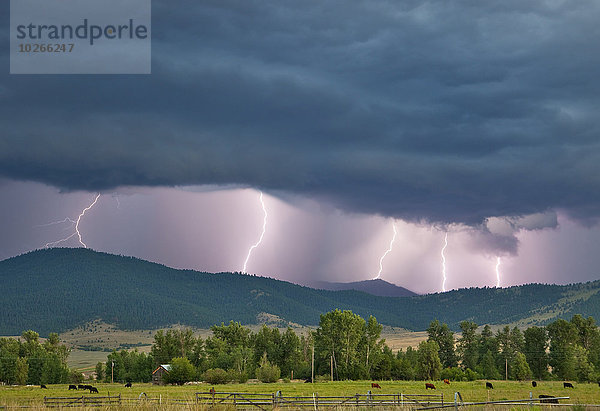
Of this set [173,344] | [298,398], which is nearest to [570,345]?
[173,344]

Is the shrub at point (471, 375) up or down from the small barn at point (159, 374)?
down

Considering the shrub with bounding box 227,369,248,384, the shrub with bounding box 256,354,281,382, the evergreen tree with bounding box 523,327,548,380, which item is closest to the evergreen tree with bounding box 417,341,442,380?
the evergreen tree with bounding box 523,327,548,380

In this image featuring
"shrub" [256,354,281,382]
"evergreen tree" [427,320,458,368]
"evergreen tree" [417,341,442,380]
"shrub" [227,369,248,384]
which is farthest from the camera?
"evergreen tree" [427,320,458,368]

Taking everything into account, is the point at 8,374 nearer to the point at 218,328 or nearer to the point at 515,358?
the point at 218,328

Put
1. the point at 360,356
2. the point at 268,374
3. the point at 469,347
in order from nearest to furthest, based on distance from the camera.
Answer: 1. the point at 268,374
2. the point at 360,356
3. the point at 469,347

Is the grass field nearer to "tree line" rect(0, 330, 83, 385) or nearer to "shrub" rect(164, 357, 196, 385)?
"shrub" rect(164, 357, 196, 385)

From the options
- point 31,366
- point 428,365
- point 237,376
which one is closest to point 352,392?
point 237,376

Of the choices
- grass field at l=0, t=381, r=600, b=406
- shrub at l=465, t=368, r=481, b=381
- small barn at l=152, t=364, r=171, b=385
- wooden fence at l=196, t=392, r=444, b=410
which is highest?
wooden fence at l=196, t=392, r=444, b=410

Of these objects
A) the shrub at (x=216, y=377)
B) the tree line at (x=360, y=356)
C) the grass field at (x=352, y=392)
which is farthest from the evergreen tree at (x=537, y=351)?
the shrub at (x=216, y=377)

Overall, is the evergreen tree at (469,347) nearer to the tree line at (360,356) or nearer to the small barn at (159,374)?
the tree line at (360,356)

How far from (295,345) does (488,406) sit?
101131 mm

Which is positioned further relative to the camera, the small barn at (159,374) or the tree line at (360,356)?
the small barn at (159,374)

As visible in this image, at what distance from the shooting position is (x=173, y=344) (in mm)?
149125

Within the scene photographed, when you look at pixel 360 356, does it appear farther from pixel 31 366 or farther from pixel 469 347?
pixel 31 366
